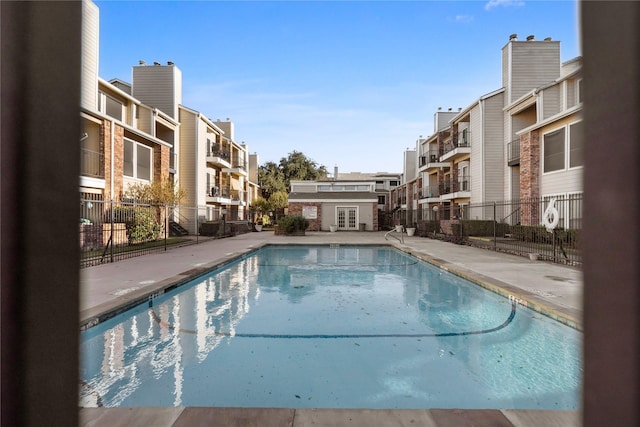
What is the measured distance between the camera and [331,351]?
183 inches

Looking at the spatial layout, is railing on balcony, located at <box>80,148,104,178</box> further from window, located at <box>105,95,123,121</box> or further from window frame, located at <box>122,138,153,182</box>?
window, located at <box>105,95,123,121</box>

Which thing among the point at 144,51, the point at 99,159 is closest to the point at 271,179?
the point at 144,51

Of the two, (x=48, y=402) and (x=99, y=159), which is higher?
(x=99, y=159)

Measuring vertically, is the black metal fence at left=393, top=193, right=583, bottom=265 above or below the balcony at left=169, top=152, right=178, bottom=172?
below

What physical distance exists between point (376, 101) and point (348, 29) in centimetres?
1495

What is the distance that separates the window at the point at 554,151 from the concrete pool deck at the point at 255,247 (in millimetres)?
6632

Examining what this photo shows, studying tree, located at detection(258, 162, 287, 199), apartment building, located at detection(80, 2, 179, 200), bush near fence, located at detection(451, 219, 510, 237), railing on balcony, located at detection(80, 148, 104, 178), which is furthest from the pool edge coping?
tree, located at detection(258, 162, 287, 199)

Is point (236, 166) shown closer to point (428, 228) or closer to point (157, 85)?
point (157, 85)

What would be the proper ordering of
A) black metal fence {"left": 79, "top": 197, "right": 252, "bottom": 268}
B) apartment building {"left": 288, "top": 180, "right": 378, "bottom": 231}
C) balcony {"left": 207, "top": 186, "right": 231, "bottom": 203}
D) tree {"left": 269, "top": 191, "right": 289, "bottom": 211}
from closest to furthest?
black metal fence {"left": 79, "top": 197, "right": 252, "bottom": 268}
balcony {"left": 207, "top": 186, "right": 231, "bottom": 203}
apartment building {"left": 288, "top": 180, "right": 378, "bottom": 231}
tree {"left": 269, "top": 191, "right": 289, "bottom": 211}

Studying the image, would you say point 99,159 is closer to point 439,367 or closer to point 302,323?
point 302,323

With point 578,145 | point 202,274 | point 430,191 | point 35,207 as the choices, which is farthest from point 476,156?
point 35,207

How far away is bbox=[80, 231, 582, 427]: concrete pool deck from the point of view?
242 cm

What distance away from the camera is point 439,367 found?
4.21m

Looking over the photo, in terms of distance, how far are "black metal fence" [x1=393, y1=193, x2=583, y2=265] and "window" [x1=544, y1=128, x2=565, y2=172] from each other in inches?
70.5
